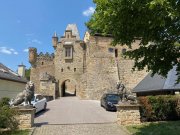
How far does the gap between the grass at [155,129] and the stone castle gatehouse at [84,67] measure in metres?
27.0

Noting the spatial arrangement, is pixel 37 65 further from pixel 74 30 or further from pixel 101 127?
pixel 101 127

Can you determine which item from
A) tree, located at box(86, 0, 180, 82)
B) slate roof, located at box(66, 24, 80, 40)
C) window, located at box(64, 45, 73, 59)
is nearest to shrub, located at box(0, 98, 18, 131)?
tree, located at box(86, 0, 180, 82)

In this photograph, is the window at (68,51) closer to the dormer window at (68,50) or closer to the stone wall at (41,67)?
the dormer window at (68,50)

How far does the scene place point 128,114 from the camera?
15344 mm

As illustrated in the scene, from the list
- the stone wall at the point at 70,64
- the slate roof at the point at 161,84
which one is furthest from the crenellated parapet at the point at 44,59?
the slate roof at the point at 161,84

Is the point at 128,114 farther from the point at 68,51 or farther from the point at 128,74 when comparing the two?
the point at 68,51

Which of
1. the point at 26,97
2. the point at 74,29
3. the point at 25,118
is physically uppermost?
the point at 74,29

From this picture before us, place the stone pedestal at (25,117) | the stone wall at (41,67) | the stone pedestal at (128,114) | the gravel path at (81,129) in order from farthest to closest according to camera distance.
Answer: the stone wall at (41,67) → the stone pedestal at (128,114) → the stone pedestal at (25,117) → the gravel path at (81,129)

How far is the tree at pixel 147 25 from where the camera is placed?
841cm

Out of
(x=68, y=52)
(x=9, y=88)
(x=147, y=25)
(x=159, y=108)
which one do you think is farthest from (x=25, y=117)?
(x=68, y=52)

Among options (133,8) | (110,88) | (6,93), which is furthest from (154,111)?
(110,88)

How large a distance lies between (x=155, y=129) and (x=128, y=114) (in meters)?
2.00

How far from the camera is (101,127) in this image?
1455 centimetres

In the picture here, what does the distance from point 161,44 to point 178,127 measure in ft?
17.1
